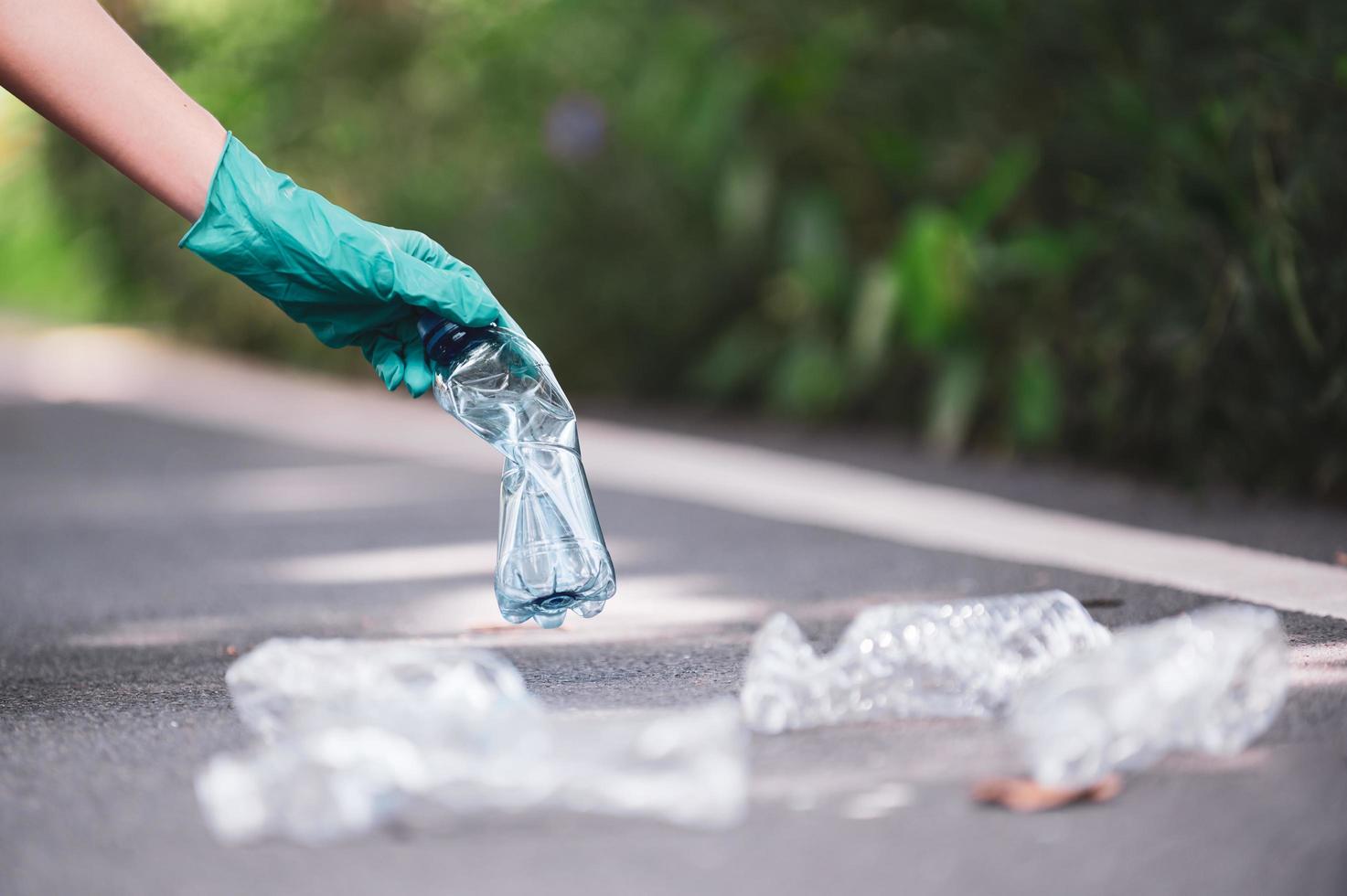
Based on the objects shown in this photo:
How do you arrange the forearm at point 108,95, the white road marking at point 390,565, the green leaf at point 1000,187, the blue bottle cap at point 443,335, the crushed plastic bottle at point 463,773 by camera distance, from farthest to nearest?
the green leaf at point 1000,187 < the white road marking at point 390,565 < the blue bottle cap at point 443,335 < the forearm at point 108,95 < the crushed plastic bottle at point 463,773

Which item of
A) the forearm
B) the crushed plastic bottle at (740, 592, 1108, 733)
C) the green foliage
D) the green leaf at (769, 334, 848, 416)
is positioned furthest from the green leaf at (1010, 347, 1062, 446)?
the forearm

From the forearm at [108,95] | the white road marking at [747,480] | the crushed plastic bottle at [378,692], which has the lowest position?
the white road marking at [747,480]

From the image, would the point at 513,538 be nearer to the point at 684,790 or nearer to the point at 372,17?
the point at 684,790

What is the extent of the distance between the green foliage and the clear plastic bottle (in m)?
2.62

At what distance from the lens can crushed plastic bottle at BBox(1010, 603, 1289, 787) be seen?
235 cm

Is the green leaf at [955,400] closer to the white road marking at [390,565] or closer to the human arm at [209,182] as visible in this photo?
the white road marking at [390,565]

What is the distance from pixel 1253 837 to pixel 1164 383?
3.87m

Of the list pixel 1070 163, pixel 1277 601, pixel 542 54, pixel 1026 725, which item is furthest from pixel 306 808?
pixel 542 54

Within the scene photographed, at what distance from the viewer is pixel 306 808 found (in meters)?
2.29

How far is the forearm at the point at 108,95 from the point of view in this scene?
3336 millimetres

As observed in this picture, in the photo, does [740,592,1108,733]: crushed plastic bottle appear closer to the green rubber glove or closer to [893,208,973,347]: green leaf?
the green rubber glove

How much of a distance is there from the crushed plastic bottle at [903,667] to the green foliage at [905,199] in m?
2.58

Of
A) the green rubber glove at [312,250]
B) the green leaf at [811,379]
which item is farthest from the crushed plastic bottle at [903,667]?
the green leaf at [811,379]

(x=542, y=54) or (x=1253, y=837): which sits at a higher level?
(x=542, y=54)
